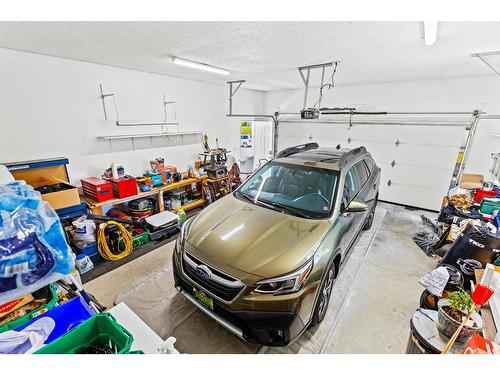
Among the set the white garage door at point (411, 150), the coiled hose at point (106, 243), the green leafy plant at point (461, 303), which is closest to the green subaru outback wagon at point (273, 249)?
the green leafy plant at point (461, 303)

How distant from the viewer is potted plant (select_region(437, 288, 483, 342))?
122 centimetres

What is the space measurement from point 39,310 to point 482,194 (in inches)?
218

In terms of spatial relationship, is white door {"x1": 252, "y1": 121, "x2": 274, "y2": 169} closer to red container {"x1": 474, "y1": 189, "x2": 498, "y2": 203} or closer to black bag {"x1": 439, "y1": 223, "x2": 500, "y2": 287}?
red container {"x1": 474, "y1": 189, "x2": 498, "y2": 203}

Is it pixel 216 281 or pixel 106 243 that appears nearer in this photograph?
pixel 216 281

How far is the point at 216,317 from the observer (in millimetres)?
1843

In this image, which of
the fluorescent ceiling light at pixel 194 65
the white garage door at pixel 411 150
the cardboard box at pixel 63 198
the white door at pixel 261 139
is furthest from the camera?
the white door at pixel 261 139

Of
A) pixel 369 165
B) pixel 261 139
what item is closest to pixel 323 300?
pixel 369 165

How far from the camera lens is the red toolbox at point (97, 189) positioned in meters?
3.27

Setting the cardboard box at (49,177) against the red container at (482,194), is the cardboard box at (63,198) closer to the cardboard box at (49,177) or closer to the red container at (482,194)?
the cardboard box at (49,177)

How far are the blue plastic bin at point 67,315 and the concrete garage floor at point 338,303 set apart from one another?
44.2 inches

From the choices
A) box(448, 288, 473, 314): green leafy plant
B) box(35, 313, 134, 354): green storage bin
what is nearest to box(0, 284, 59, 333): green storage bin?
box(35, 313, 134, 354): green storage bin

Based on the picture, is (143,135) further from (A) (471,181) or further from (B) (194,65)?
(A) (471,181)

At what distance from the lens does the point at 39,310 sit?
127 centimetres
